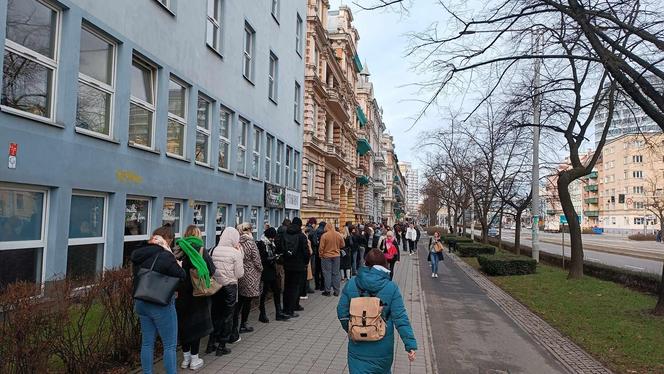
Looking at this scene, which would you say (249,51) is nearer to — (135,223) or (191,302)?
(135,223)

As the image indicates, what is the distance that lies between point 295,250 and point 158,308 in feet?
14.6

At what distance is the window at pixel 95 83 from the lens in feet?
28.8

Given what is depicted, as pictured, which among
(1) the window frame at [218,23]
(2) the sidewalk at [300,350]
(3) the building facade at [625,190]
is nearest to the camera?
(2) the sidewalk at [300,350]

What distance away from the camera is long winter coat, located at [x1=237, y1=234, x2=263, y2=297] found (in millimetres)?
7602

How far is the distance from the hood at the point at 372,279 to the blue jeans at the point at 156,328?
2165 mm

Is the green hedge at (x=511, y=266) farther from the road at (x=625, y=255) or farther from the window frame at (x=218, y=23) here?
the window frame at (x=218, y=23)

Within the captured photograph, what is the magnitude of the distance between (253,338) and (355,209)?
139ft

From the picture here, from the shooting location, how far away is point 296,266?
940 centimetres

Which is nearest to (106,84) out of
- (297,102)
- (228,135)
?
(228,135)

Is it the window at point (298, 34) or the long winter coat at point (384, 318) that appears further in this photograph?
the window at point (298, 34)

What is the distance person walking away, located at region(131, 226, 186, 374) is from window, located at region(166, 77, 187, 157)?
726 cm

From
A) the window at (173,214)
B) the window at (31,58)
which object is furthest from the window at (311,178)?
the window at (31,58)

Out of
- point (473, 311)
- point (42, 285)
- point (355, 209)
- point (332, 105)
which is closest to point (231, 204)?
point (473, 311)

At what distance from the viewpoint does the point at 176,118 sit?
40.9 ft
